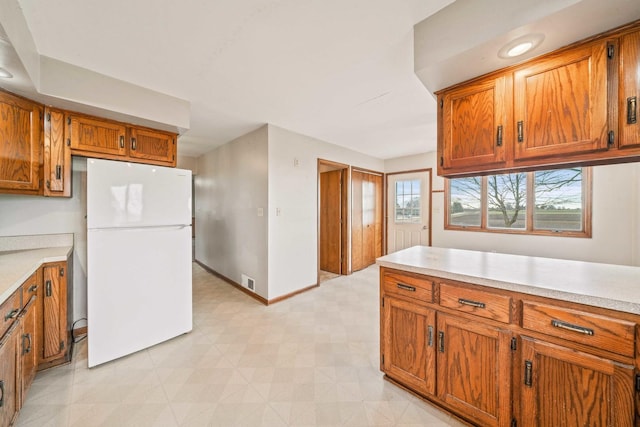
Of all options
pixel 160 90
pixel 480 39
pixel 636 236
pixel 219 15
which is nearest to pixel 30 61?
pixel 160 90

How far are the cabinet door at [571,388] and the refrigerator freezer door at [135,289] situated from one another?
2.69 metres

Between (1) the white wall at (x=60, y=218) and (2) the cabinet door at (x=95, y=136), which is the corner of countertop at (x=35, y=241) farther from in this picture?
(2) the cabinet door at (x=95, y=136)

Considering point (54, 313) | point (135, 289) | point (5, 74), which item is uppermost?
point (5, 74)

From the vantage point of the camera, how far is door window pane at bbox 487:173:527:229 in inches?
144

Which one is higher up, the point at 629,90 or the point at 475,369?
the point at 629,90

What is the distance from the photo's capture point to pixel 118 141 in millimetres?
2209

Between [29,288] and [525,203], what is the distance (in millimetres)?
5526

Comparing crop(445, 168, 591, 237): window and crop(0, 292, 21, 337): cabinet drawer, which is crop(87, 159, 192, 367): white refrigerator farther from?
crop(445, 168, 591, 237): window

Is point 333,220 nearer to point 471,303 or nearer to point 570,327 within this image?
point 471,303

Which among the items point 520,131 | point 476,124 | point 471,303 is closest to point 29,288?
point 471,303

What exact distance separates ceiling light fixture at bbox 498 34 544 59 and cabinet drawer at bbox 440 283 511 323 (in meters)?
1.37

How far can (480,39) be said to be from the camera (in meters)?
1.29

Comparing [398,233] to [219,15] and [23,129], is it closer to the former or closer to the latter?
[219,15]

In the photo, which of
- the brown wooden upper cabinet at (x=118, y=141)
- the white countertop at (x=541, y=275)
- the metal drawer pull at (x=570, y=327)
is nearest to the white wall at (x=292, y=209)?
the brown wooden upper cabinet at (x=118, y=141)
